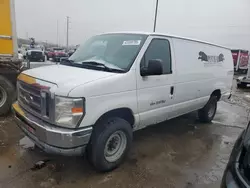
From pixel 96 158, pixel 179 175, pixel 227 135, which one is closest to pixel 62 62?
pixel 96 158

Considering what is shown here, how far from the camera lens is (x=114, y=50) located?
3844mm

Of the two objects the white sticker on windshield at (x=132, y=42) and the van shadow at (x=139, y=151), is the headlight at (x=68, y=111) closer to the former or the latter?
the van shadow at (x=139, y=151)

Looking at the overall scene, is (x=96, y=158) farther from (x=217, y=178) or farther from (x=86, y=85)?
(x=217, y=178)

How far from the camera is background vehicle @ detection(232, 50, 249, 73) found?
88.1 ft

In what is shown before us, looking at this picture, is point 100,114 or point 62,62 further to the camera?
point 62,62

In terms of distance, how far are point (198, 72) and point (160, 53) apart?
4.88 feet

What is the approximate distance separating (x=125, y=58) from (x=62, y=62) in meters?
1.31

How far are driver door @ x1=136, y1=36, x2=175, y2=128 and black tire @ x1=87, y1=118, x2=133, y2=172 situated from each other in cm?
49

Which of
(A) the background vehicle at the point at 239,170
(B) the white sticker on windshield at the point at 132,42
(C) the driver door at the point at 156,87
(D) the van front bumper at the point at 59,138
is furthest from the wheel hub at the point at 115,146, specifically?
(A) the background vehicle at the point at 239,170

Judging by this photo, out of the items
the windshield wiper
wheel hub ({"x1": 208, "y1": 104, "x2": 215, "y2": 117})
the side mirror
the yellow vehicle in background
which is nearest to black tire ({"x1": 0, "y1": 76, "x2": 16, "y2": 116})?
the yellow vehicle in background

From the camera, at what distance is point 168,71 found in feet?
13.8

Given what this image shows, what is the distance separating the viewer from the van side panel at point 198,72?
4559 mm

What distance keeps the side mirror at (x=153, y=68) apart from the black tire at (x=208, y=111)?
3039 mm

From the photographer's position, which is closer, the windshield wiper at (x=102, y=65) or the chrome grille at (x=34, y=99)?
the chrome grille at (x=34, y=99)
